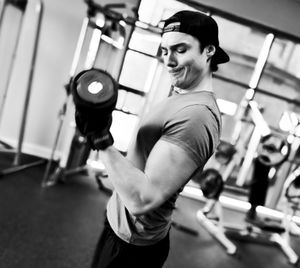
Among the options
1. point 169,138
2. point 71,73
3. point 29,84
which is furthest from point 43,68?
point 169,138

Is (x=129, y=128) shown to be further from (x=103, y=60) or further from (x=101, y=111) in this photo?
(x=101, y=111)

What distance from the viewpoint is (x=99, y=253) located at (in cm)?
104

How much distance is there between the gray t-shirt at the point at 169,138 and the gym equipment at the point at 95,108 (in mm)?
137

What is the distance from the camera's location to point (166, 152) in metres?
0.69

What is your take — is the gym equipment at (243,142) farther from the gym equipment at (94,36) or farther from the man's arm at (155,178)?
the man's arm at (155,178)

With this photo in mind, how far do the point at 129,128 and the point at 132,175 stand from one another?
3695mm

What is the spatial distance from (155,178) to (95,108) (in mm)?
231

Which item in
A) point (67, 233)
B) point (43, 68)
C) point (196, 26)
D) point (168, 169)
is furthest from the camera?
point (43, 68)

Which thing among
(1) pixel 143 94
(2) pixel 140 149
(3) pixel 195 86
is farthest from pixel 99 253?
(1) pixel 143 94

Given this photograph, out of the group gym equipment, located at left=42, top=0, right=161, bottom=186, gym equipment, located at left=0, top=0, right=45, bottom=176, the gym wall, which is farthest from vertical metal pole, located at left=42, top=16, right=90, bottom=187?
the gym wall

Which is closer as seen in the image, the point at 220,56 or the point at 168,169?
the point at 168,169

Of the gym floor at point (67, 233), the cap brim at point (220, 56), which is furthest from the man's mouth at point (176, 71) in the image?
the gym floor at point (67, 233)

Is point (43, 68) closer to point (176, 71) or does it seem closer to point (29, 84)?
point (29, 84)

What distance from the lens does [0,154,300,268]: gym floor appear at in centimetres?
215
